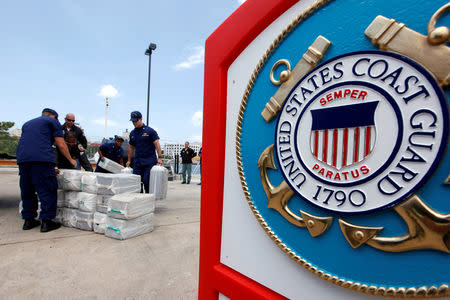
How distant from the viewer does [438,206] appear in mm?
399

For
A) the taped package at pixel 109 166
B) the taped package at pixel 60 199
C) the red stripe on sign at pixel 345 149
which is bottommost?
the taped package at pixel 60 199

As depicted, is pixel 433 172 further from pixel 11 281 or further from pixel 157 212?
pixel 157 212

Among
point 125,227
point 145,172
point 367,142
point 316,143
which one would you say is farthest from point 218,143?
point 145,172

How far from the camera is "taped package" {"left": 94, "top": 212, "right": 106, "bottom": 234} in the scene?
8.48 feet

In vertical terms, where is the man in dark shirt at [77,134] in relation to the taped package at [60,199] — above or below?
above

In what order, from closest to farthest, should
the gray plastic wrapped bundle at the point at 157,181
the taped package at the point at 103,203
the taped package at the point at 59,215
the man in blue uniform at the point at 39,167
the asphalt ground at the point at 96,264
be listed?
the asphalt ground at the point at 96,264, the man in blue uniform at the point at 39,167, the taped package at the point at 103,203, the taped package at the point at 59,215, the gray plastic wrapped bundle at the point at 157,181

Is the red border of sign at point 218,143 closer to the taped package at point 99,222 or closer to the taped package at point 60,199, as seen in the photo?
the taped package at point 99,222

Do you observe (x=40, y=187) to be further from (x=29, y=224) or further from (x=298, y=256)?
(x=298, y=256)

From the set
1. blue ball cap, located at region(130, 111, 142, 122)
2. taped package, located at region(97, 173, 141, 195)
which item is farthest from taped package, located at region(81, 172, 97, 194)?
blue ball cap, located at region(130, 111, 142, 122)

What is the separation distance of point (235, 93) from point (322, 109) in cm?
32

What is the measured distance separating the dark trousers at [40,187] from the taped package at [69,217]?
15 centimetres

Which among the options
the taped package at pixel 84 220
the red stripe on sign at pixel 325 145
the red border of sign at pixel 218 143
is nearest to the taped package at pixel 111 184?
the taped package at pixel 84 220

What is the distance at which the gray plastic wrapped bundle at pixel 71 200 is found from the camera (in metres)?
2.79

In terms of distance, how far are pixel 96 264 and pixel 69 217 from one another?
1.30 m
